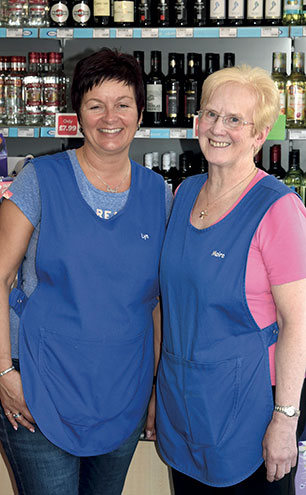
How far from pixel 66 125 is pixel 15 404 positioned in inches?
72.5

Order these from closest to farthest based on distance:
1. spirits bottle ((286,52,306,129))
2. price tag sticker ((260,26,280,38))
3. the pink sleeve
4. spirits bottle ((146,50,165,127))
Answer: the pink sleeve
price tag sticker ((260,26,280,38))
spirits bottle ((286,52,306,129))
spirits bottle ((146,50,165,127))

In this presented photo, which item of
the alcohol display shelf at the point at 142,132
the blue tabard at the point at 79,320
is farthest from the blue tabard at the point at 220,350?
the alcohol display shelf at the point at 142,132

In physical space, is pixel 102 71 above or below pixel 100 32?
below

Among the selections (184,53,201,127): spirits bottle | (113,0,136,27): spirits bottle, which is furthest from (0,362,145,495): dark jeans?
(113,0,136,27): spirits bottle

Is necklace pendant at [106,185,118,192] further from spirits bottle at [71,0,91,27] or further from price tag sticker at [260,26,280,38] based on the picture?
spirits bottle at [71,0,91,27]

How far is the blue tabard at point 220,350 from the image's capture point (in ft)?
4.67

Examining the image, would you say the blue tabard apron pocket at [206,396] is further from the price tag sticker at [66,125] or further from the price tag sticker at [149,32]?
the price tag sticker at [149,32]

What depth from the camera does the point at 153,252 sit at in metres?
1.60

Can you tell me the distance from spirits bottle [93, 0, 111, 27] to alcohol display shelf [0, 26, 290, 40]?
28 centimetres

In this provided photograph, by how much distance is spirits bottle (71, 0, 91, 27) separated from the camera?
134 inches

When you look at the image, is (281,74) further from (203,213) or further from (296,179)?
(203,213)

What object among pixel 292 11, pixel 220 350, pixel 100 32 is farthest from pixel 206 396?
pixel 292 11

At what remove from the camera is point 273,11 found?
3.27 m

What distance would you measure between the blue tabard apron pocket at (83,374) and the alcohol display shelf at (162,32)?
6.50 ft
